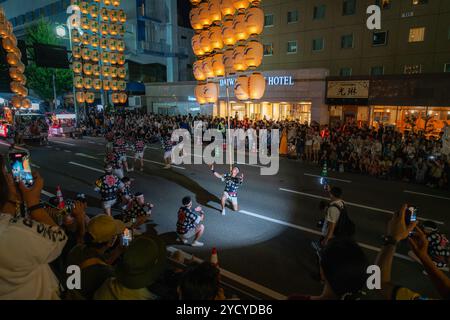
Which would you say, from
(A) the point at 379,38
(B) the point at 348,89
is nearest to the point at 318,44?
(A) the point at 379,38

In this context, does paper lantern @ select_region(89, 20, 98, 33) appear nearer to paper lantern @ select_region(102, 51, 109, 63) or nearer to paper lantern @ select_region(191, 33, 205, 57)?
paper lantern @ select_region(102, 51, 109, 63)

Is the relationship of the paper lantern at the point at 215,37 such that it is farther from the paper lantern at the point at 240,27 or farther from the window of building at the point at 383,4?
the window of building at the point at 383,4

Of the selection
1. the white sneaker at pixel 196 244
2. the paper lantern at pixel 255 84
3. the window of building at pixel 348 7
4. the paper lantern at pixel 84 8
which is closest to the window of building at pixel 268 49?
the window of building at pixel 348 7

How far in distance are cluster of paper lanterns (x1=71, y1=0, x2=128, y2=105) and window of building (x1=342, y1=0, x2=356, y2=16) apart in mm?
21212

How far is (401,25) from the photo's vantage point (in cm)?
2308

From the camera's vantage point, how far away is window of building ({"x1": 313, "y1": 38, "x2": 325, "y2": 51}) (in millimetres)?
27130

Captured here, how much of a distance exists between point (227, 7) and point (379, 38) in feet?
58.7

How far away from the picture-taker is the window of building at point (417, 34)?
22.3 metres

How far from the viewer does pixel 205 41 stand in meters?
13.4

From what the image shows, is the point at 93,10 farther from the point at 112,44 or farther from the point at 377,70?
the point at 377,70

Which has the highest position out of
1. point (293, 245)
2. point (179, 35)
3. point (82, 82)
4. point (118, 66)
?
point (179, 35)

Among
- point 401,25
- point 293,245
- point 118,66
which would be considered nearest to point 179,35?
point 118,66

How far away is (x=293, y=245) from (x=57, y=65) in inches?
1012
